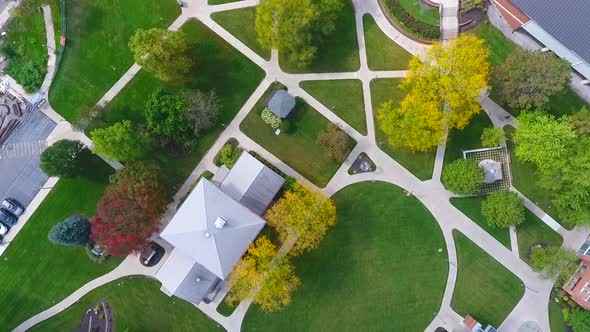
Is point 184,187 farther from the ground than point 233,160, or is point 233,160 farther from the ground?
point 233,160

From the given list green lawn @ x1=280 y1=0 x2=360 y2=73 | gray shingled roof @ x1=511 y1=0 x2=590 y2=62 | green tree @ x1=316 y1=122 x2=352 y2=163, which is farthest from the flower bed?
green tree @ x1=316 y1=122 x2=352 y2=163

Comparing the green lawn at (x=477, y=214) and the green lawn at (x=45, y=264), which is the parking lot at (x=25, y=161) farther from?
the green lawn at (x=477, y=214)

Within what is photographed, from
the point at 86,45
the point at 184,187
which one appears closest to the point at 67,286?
→ the point at 184,187

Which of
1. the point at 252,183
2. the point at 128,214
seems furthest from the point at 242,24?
the point at 128,214

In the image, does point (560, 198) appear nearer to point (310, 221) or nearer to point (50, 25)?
point (310, 221)

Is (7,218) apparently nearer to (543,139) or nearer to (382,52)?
(382,52)
